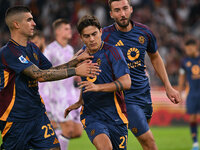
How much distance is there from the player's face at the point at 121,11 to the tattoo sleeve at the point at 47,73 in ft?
4.41

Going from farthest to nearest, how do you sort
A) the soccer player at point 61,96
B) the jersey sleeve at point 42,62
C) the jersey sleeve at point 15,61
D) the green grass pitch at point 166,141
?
the green grass pitch at point 166,141
the soccer player at point 61,96
the jersey sleeve at point 42,62
the jersey sleeve at point 15,61

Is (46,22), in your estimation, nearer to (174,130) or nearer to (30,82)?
(174,130)

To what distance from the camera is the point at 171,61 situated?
16156 millimetres

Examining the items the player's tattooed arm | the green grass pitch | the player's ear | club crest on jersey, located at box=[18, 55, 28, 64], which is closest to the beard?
the player's tattooed arm

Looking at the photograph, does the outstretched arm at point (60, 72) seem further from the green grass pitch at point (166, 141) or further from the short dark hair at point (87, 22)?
the green grass pitch at point (166, 141)

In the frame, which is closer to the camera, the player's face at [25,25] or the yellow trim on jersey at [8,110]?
the yellow trim on jersey at [8,110]

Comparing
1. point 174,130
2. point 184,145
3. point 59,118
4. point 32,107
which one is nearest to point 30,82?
point 32,107

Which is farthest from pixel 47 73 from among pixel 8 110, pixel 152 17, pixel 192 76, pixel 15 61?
pixel 152 17

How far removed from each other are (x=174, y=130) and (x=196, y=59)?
317 cm

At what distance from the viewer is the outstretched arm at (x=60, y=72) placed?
15.7ft

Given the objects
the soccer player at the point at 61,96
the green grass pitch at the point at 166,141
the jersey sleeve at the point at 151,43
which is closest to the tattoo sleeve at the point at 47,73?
the jersey sleeve at the point at 151,43

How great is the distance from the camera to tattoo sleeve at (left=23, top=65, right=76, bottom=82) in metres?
4.84

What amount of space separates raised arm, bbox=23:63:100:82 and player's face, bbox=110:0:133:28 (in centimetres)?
117

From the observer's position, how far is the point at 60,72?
495cm
